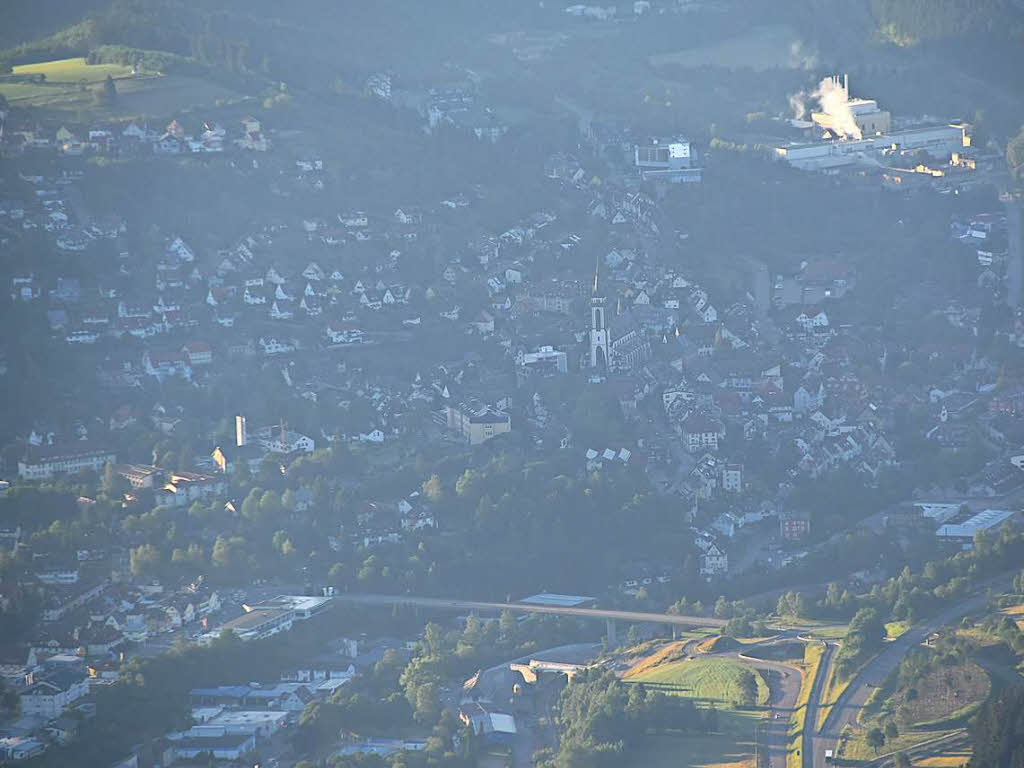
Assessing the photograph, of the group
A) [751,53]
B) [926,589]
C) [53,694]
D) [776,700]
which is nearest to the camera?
[53,694]

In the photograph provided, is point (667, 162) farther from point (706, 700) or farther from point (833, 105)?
point (706, 700)

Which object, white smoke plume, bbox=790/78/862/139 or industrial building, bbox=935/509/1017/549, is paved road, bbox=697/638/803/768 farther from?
white smoke plume, bbox=790/78/862/139

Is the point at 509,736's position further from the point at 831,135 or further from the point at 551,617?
the point at 831,135

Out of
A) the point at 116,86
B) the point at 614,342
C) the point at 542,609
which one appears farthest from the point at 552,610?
the point at 116,86

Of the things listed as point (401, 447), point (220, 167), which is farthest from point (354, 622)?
point (220, 167)

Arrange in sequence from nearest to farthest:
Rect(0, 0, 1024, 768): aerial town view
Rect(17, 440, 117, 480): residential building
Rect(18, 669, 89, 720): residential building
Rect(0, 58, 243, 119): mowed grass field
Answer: Rect(18, 669, 89, 720): residential building
Rect(0, 0, 1024, 768): aerial town view
Rect(17, 440, 117, 480): residential building
Rect(0, 58, 243, 119): mowed grass field

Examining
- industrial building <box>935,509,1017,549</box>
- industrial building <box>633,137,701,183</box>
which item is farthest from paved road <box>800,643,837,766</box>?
industrial building <box>633,137,701,183</box>
